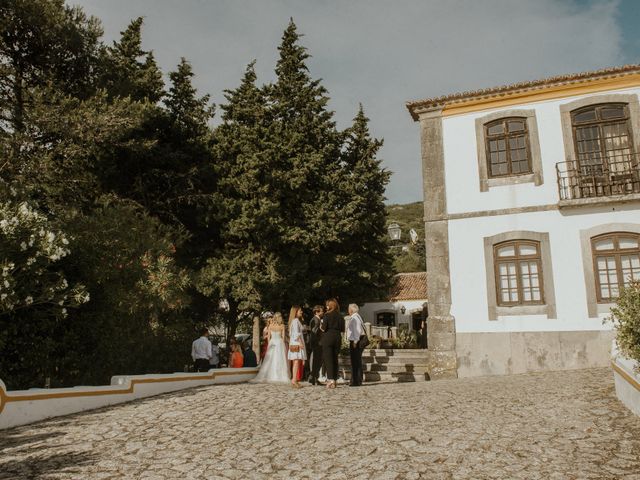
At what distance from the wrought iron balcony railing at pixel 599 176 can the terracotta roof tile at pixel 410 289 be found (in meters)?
24.8

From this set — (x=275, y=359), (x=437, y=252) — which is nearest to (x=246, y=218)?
(x=275, y=359)

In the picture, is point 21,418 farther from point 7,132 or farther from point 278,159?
point 278,159

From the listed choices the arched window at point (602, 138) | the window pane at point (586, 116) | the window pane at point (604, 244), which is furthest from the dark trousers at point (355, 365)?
the window pane at point (586, 116)

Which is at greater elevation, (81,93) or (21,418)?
(81,93)

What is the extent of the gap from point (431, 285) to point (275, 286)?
7.10 meters

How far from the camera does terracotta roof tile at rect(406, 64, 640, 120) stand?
42.8ft

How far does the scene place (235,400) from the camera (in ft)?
29.4

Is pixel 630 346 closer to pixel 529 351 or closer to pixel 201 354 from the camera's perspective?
pixel 529 351

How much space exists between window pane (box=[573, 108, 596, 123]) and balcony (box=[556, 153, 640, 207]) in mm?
1035

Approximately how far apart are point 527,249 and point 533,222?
2.39 feet

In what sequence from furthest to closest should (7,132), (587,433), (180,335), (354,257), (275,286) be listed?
(354,257)
(275,286)
(180,335)
(7,132)
(587,433)

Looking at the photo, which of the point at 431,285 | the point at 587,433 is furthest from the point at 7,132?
the point at 587,433

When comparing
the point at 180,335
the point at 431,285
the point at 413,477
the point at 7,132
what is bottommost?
the point at 413,477

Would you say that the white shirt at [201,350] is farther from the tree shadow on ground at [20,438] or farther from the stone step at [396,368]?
the tree shadow on ground at [20,438]
